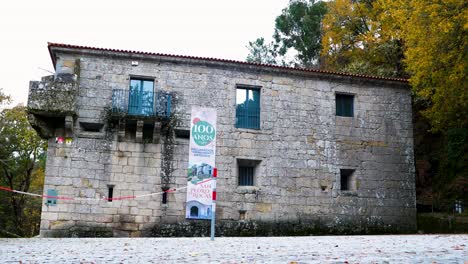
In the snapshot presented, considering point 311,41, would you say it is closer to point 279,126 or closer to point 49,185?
point 279,126

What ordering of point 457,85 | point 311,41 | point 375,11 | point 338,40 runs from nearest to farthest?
point 457,85 → point 375,11 → point 338,40 → point 311,41

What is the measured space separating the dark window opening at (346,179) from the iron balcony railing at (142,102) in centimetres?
664

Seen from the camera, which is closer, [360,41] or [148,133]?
[148,133]

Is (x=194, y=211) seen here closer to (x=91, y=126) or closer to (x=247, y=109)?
(x=247, y=109)

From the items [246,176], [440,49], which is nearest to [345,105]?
[440,49]

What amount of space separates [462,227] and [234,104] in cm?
951

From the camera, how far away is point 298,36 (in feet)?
112

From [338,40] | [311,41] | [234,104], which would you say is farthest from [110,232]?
[311,41]

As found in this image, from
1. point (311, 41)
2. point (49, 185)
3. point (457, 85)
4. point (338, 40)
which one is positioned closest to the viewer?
point (49, 185)

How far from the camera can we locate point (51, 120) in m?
15.2

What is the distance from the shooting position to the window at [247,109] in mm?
16734

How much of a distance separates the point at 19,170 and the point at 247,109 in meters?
20.3

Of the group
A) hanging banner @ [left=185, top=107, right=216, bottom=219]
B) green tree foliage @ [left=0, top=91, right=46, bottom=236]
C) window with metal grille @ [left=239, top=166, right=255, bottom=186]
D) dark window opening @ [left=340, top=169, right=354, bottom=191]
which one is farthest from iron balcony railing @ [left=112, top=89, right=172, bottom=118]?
green tree foliage @ [left=0, top=91, right=46, bottom=236]

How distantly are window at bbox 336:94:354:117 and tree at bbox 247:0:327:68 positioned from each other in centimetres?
1519
